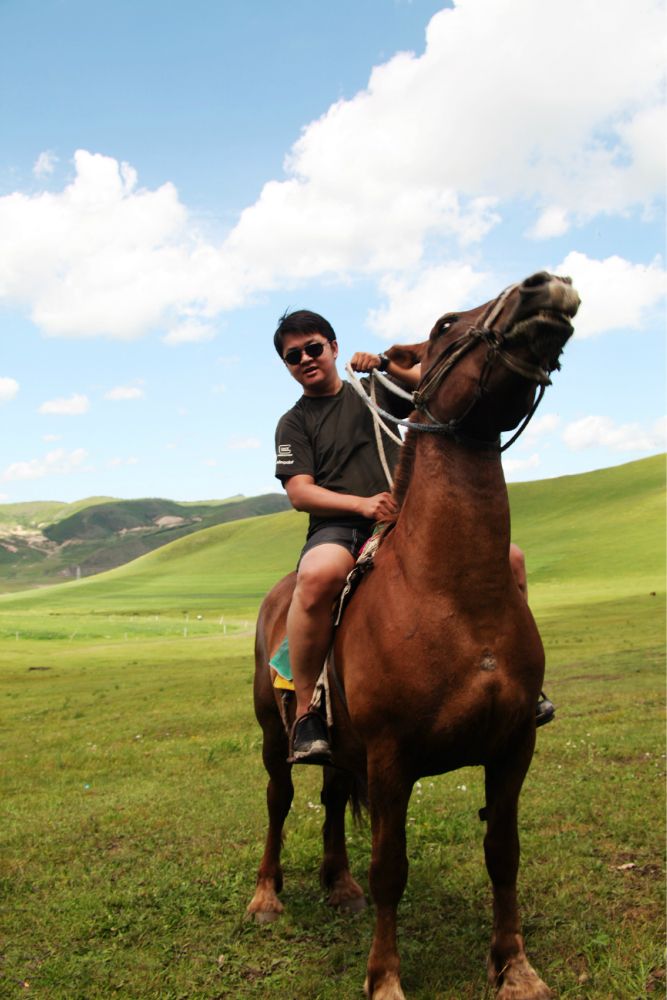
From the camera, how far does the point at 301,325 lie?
570 cm

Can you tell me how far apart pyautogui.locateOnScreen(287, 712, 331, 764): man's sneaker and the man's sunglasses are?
8.35ft

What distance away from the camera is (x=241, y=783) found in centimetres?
1044

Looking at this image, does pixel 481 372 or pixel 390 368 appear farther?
pixel 390 368

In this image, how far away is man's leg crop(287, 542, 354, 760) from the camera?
498cm

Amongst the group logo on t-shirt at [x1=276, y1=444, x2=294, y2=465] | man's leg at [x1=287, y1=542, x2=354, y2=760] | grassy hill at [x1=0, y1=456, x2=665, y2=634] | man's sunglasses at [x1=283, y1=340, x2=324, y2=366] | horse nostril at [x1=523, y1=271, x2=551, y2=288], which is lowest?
grassy hill at [x1=0, y1=456, x2=665, y2=634]

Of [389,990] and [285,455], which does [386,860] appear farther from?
[285,455]

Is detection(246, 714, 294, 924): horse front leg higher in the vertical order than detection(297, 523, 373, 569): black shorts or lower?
lower

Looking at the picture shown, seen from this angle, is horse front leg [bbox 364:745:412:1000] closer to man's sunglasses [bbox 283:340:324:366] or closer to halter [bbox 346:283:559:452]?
halter [bbox 346:283:559:452]

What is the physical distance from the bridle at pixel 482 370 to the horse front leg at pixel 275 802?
3.20m

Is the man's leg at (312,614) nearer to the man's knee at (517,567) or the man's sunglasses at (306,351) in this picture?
the man's knee at (517,567)

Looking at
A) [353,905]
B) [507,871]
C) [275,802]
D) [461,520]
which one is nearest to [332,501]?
[461,520]

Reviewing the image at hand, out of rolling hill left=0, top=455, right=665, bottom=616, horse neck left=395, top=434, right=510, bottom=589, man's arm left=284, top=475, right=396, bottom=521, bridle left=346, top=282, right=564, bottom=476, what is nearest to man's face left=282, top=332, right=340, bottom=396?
man's arm left=284, top=475, right=396, bottom=521

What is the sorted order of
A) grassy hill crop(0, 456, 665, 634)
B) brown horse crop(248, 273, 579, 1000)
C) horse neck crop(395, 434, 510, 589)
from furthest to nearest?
1. grassy hill crop(0, 456, 665, 634)
2. horse neck crop(395, 434, 510, 589)
3. brown horse crop(248, 273, 579, 1000)

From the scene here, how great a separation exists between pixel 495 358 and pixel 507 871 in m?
3.04
